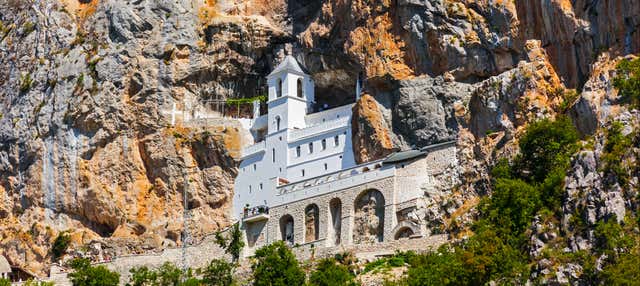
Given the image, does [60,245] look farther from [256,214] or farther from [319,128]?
[319,128]

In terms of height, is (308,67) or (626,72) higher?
(308,67)

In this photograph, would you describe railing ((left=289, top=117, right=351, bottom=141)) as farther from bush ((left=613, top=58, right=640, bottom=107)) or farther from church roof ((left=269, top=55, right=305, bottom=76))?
bush ((left=613, top=58, right=640, bottom=107))

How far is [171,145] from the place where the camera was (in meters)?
124

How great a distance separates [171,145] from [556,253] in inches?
1730

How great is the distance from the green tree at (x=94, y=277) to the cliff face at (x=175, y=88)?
10.0 metres

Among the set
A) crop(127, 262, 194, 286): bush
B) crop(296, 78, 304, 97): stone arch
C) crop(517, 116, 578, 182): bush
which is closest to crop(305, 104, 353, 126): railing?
crop(296, 78, 304, 97): stone arch

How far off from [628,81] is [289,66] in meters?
34.0

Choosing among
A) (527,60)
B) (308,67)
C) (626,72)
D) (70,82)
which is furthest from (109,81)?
(626,72)

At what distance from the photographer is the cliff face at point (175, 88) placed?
4328 inches

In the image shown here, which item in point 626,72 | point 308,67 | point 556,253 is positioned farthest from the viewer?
point 308,67

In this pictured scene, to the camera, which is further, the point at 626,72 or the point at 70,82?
the point at 70,82

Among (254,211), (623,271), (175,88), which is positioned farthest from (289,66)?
(623,271)

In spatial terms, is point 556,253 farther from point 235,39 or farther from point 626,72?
point 235,39

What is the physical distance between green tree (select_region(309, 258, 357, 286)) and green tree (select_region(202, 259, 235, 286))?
23.4 ft
